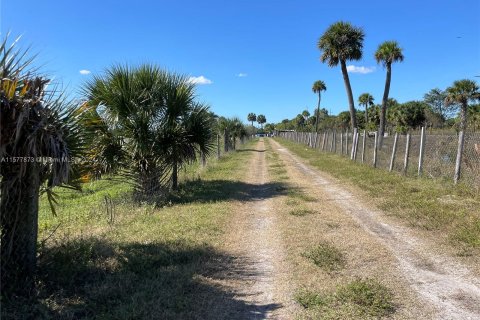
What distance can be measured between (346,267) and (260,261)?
3.53ft

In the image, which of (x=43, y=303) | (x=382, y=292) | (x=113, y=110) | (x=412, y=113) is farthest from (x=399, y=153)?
(x=412, y=113)

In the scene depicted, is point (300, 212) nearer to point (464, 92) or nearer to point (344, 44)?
point (344, 44)

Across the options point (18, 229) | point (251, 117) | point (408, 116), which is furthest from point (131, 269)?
point (251, 117)

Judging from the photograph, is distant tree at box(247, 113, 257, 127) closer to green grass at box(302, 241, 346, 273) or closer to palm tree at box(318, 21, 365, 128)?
palm tree at box(318, 21, 365, 128)

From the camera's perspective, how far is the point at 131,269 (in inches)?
186

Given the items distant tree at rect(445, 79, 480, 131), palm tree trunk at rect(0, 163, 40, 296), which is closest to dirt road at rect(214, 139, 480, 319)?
palm tree trunk at rect(0, 163, 40, 296)

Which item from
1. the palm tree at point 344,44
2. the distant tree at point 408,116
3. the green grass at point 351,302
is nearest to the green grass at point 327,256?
the green grass at point 351,302

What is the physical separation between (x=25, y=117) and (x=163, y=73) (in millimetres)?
6638

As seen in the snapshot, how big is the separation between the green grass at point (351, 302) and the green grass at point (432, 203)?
2.05 metres

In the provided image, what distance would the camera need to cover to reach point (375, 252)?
17.6 ft

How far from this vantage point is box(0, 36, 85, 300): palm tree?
3648 millimetres

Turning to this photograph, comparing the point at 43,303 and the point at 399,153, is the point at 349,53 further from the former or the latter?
the point at 43,303

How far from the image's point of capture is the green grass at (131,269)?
12.1ft

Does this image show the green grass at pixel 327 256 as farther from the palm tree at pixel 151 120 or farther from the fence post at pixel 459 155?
the fence post at pixel 459 155
